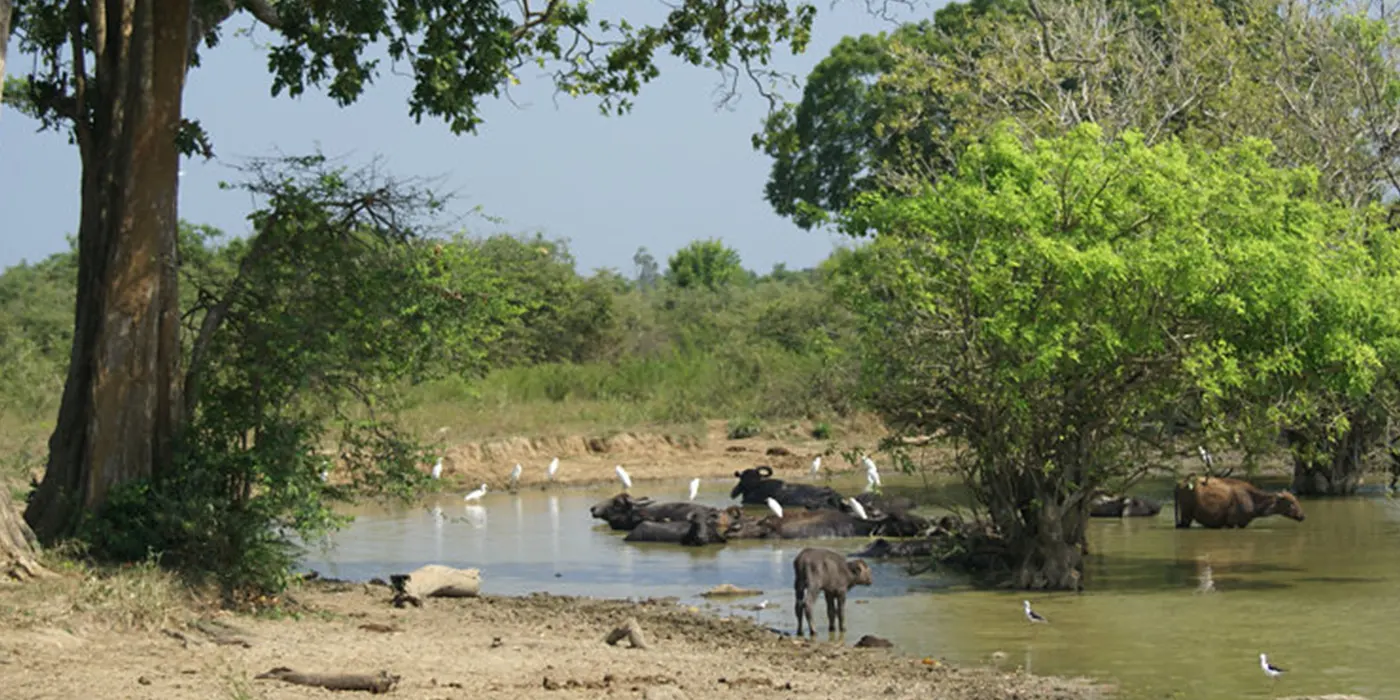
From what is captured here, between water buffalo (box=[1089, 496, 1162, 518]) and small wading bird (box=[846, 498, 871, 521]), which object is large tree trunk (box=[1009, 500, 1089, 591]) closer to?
small wading bird (box=[846, 498, 871, 521])

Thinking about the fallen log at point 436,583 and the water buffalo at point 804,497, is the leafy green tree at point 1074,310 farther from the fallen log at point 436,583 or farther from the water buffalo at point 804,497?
the water buffalo at point 804,497

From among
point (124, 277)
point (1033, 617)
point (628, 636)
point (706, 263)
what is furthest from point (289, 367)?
point (706, 263)

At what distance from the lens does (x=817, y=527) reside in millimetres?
20922

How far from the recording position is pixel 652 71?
15312 millimetres

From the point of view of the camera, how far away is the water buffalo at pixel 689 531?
20.5 meters

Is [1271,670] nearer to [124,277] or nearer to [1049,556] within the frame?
[1049,556]

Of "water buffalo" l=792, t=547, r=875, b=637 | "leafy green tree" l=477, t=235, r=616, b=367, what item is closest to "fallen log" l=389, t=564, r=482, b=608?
"water buffalo" l=792, t=547, r=875, b=637

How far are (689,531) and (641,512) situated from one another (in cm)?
175

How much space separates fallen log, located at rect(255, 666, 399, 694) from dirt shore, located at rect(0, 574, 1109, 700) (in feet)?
0.24

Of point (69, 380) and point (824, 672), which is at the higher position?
point (69, 380)

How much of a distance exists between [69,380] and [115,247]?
1048mm

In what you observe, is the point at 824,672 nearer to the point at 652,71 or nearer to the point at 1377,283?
the point at 652,71

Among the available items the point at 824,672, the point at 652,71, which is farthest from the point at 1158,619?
the point at 652,71

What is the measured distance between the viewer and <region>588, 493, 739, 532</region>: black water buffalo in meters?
21.8
